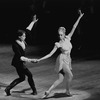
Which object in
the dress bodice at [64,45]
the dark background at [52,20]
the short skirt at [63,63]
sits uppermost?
the dark background at [52,20]

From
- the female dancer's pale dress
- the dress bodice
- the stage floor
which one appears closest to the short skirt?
the female dancer's pale dress

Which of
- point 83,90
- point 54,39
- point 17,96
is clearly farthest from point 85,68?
point 54,39

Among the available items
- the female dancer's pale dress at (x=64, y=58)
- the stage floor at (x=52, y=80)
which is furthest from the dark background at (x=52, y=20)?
the female dancer's pale dress at (x=64, y=58)

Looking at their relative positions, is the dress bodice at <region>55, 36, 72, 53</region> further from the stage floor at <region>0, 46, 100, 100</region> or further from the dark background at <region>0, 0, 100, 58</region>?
the dark background at <region>0, 0, 100, 58</region>

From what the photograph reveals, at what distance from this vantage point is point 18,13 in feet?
67.4

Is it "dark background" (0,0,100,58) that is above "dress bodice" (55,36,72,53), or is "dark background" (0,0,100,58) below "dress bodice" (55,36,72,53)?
above

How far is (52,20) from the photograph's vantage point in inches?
773

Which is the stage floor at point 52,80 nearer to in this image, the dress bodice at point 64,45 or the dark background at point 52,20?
the dress bodice at point 64,45

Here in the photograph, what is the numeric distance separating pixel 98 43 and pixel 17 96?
795cm

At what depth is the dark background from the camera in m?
18.1

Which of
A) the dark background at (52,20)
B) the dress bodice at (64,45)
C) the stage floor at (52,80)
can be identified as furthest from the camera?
the dark background at (52,20)

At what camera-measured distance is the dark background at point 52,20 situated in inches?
711

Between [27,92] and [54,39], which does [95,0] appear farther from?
[27,92]

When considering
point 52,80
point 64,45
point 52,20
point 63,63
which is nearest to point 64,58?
point 63,63
